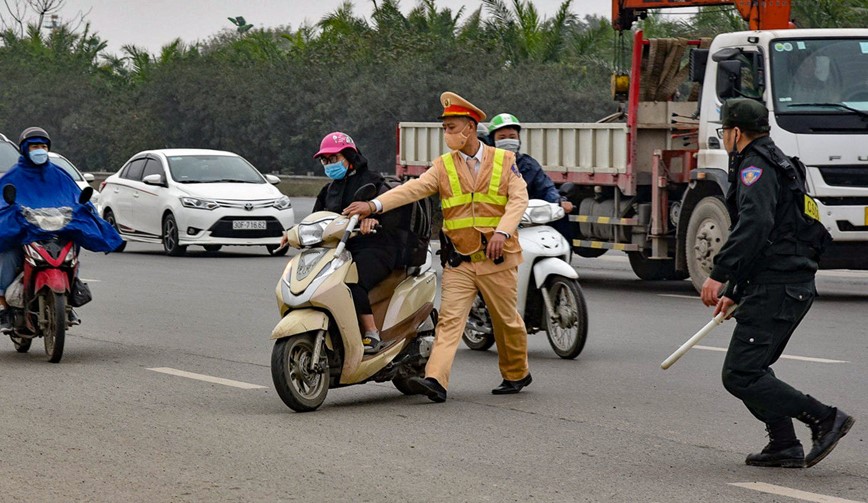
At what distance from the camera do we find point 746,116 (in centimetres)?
697

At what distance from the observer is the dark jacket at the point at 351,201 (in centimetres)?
888

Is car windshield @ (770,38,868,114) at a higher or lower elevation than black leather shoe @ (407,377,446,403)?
higher

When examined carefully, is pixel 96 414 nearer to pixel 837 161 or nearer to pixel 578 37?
pixel 837 161

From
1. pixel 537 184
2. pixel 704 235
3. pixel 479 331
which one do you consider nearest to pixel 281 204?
pixel 704 235

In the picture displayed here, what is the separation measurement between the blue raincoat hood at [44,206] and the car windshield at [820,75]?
6772 millimetres

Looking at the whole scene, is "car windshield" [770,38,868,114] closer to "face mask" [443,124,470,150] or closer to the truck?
the truck

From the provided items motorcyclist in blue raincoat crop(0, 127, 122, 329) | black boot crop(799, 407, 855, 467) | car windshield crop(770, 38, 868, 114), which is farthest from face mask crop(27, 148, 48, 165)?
car windshield crop(770, 38, 868, 114)

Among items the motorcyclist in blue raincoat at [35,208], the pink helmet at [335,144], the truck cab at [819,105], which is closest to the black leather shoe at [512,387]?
the pink helmet at [335,144]

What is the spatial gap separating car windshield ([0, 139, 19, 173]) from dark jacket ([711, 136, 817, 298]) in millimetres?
17424

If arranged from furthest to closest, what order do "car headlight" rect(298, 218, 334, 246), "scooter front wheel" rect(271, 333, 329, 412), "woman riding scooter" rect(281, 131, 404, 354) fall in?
"woman riding scooter" rect(281, 131, 404, 354)
"car headlight" rect(298, 218, 334, 246)
"scooter front wheel" rect(271, 333, 329, 412)

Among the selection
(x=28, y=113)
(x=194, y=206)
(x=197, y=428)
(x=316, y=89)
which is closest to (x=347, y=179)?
(x=197, y=428)

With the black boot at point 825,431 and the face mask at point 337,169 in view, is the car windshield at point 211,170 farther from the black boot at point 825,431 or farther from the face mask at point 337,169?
the black boot at point 825,431

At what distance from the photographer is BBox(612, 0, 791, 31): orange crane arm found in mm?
18406

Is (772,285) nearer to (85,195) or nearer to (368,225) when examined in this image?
(368,225)
